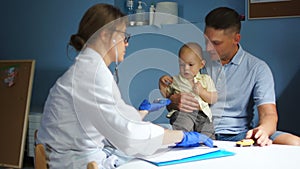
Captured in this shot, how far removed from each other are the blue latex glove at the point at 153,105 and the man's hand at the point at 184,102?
29 mm

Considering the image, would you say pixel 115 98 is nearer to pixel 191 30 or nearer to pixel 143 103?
pixel 143 103

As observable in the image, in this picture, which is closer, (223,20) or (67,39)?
(223,20)

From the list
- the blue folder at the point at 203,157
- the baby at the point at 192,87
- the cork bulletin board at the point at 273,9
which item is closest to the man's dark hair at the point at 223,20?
the cork bulletin board at the point at 273,9

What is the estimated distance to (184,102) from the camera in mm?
→ 1281

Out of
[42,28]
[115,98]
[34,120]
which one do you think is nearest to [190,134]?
[115,98]

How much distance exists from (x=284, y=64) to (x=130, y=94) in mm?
1517

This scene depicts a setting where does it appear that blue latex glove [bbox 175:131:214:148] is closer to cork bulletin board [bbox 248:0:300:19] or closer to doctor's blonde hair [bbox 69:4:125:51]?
doctor's blonde hair [bbox 69:4:125:51]

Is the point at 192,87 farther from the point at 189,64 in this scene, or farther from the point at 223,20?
the point at 223,20

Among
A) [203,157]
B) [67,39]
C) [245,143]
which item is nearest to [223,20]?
[245,143]

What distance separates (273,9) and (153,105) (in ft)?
5.12

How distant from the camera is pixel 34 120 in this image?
10.4 ft

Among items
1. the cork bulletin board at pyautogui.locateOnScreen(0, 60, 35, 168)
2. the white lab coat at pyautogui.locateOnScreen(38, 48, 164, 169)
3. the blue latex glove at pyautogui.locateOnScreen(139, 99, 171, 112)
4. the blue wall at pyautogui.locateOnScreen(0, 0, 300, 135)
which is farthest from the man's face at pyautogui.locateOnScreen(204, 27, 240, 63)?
the cork bulletin board at pyautogui.locateOnScreen(0, 60, 35, 168)

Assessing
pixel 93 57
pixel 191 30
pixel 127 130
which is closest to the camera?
pixel 127 130

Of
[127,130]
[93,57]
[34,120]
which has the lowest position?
[34,120]
